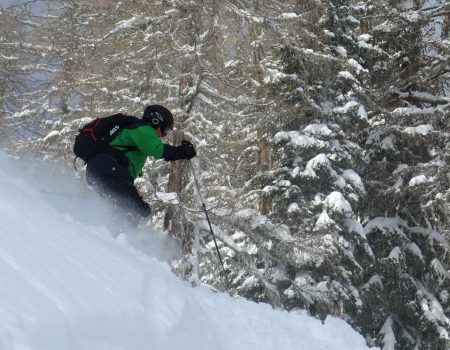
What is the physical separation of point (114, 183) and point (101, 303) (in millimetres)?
3144

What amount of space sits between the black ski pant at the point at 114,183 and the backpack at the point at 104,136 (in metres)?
0.07

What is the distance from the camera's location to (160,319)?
378 centimetres

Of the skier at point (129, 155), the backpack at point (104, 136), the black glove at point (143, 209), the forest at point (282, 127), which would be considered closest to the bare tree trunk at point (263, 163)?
the forest at point (282, 127)

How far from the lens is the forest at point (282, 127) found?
1023cm

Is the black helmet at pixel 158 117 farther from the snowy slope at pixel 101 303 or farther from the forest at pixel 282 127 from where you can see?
the forest at pixel 282 127

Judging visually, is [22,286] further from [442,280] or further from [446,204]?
[442,280]

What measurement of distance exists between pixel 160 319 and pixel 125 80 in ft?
23.1

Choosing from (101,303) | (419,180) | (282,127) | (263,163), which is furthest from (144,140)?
(263,163)

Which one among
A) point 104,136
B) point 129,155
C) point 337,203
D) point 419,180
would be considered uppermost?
point 104,136

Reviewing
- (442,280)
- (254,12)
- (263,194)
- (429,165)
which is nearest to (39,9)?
(254,12)

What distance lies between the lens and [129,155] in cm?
632

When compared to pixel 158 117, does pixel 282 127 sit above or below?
below

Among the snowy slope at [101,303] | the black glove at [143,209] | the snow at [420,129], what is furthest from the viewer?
the snow at [420,129]

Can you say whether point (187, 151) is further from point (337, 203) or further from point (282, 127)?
point (282, 127)
